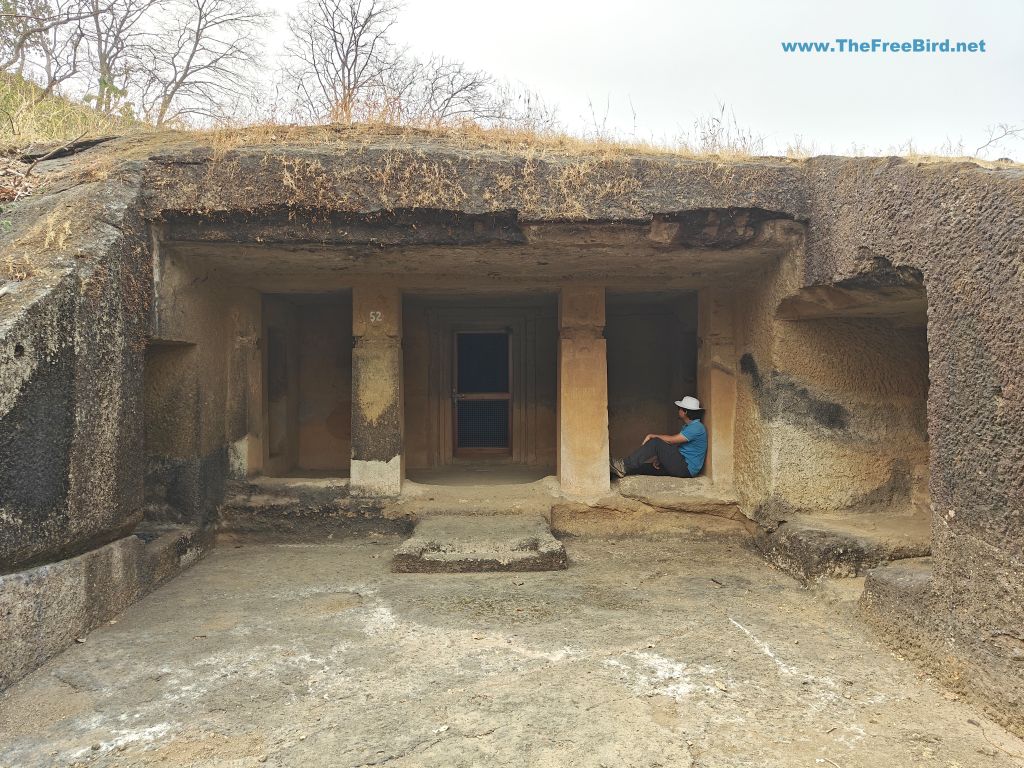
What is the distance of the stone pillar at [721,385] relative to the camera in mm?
4961

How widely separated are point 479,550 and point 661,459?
1774 millimetres

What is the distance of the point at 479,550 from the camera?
13.6 ft

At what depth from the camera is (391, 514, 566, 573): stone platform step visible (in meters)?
4.02

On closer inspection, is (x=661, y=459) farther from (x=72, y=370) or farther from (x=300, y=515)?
(x=72, y=370)

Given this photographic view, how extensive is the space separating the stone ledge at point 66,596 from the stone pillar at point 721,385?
385 centimetres

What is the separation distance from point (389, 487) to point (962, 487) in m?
3.59

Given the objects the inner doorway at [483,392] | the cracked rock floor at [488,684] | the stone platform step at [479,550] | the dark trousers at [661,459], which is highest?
the inner doorway at [483,392]

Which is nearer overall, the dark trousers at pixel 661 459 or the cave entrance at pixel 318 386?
the dark trousers at pixel 661 459

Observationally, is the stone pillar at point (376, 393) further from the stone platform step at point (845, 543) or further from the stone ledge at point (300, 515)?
the stone platform step at point (845, 543)

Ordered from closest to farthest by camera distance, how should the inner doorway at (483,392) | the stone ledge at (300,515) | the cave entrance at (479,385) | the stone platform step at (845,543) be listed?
the stone platform step at (845,543) → the stone ledge at (300,515) → the cave entrance at (479,385) → the inner doorway at (483,392)

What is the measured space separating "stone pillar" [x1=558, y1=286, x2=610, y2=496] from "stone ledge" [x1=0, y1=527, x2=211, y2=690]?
279cm

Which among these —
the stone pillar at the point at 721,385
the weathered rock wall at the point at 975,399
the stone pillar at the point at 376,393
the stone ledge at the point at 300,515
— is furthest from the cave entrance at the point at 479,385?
the weathered rock wall at the point at 975,399

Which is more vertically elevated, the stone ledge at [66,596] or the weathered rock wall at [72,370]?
the weathered rock wall at [72,370]

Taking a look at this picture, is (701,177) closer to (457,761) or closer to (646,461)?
(646,461)
